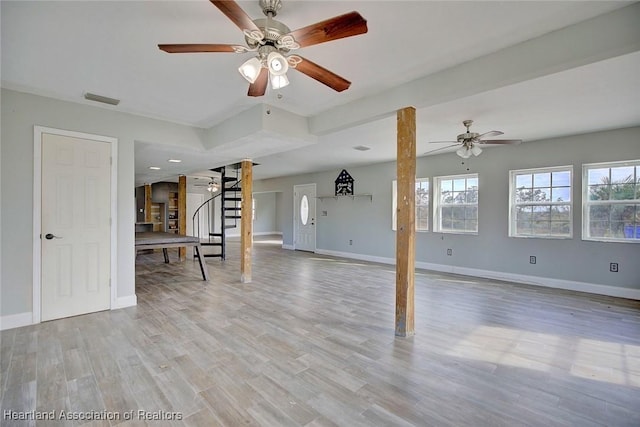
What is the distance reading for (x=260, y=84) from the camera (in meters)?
2.29

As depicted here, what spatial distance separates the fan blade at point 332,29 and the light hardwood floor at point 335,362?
231cm

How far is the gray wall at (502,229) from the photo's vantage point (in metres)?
4.55

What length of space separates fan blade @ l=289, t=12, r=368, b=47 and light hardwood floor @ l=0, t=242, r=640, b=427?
2308mm

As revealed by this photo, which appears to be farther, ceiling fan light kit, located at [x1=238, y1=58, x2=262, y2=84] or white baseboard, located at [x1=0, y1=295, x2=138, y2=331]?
white baseboard, located at [x1=0, y1=295, x2=138, y2=331]

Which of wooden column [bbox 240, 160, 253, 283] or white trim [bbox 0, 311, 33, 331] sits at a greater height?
wooden column [bbox 240, 160, 253, 283]

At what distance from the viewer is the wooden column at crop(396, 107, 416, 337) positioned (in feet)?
9.84

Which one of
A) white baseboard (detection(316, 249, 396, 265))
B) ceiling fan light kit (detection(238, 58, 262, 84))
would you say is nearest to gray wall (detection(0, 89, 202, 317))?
ceiling fan light kit (detection(238, 58, 262, 84))

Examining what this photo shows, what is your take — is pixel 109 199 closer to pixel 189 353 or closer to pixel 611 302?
pixel 189 353

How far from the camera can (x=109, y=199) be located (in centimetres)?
380

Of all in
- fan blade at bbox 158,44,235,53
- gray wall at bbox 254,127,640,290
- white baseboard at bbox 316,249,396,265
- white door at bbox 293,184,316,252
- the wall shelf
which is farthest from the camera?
white door at bbox 293,184,316,252

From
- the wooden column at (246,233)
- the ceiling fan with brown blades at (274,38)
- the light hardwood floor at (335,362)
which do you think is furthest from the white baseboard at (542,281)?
the ceiling fan with brown blades at (274,38)

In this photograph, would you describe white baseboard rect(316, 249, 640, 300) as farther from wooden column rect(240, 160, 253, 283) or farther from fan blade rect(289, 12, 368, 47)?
fan blade rect(289, 12, 368, 47)

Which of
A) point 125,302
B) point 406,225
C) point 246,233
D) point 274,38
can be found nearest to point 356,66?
point 274,38

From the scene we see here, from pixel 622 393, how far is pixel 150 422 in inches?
126
